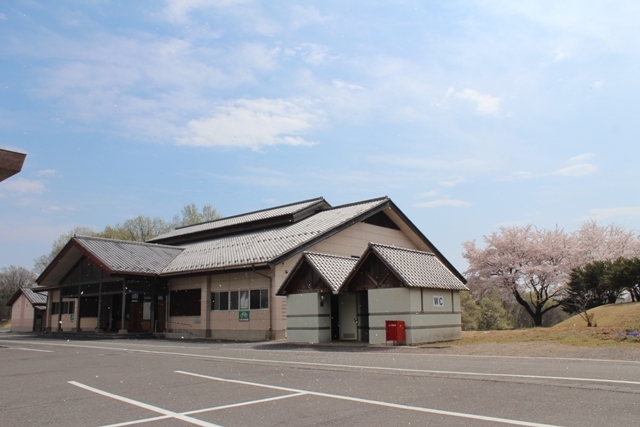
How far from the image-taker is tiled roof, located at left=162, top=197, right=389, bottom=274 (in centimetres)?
2528

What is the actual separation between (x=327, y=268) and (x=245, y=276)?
625 centimetres

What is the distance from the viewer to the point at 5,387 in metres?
9.73

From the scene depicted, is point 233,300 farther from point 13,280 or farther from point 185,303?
point 13,280

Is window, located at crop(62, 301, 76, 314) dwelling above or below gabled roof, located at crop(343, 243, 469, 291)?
below

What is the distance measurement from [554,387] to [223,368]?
6838mm

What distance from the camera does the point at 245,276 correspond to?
2573 centimetres

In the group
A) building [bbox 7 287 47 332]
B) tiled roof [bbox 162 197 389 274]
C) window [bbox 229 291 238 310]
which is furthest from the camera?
building [bbox 7 287 47 332]

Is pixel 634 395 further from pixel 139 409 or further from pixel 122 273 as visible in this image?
pixel 122 273

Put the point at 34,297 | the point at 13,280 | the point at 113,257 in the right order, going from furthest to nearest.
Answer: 1. the point at 13,280
2. the point at 34,297
3. the point at 113,257

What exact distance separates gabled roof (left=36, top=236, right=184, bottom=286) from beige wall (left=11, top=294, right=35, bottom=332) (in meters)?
12.6

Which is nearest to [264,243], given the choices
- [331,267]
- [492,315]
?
[331,267]

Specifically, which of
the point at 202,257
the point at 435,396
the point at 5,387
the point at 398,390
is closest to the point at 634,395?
the point at 435,396

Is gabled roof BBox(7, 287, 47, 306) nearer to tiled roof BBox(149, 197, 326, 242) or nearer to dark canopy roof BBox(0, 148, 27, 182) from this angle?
tiled roof BBox(149, 197, 326, 242)

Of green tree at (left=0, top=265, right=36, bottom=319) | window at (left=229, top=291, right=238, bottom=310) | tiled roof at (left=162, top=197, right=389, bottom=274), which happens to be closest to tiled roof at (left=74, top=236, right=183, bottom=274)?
tiled roof at (left=162, top=197, right=389, bottom=274)
